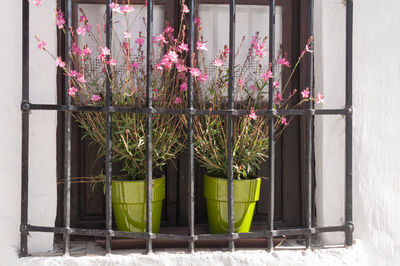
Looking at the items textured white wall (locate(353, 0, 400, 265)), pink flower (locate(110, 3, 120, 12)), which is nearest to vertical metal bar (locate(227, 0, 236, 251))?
pink flower (locate(110, 3, 120, 12))

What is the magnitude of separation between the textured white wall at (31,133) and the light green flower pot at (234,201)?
2.74ft

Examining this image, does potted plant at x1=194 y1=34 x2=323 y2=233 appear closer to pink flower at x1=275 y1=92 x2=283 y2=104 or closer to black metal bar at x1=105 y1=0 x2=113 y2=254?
pink flower at x1=275 y1=92 x2=283 y2=104

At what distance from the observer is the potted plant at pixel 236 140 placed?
2320 mm

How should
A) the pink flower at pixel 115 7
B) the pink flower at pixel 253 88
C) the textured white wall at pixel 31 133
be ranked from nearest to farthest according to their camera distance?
the pink flower at pixel 115 7 → the textured white wall at pixel 31 133 → the pink flower at pixel 253 88

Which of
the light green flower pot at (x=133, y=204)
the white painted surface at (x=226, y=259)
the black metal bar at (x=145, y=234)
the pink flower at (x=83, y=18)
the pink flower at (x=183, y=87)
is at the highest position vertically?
the pink flower at (x=83, y=18)

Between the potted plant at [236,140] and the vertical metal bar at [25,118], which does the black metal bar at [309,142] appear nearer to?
the potted plant at [236,140]

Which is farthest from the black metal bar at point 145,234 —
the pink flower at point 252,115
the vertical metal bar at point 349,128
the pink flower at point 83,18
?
the pink flower at point 83,18

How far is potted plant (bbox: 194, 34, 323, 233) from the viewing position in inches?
91.4

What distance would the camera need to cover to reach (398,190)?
7.90 feet

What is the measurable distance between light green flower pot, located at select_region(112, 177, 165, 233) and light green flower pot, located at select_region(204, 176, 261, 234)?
275mm

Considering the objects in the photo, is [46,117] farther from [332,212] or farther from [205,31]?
[332,212]

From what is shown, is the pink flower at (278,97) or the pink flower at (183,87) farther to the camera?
the pink flower at (278,97)

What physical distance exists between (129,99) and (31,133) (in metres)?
0.54

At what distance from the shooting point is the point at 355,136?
7.90 ft
